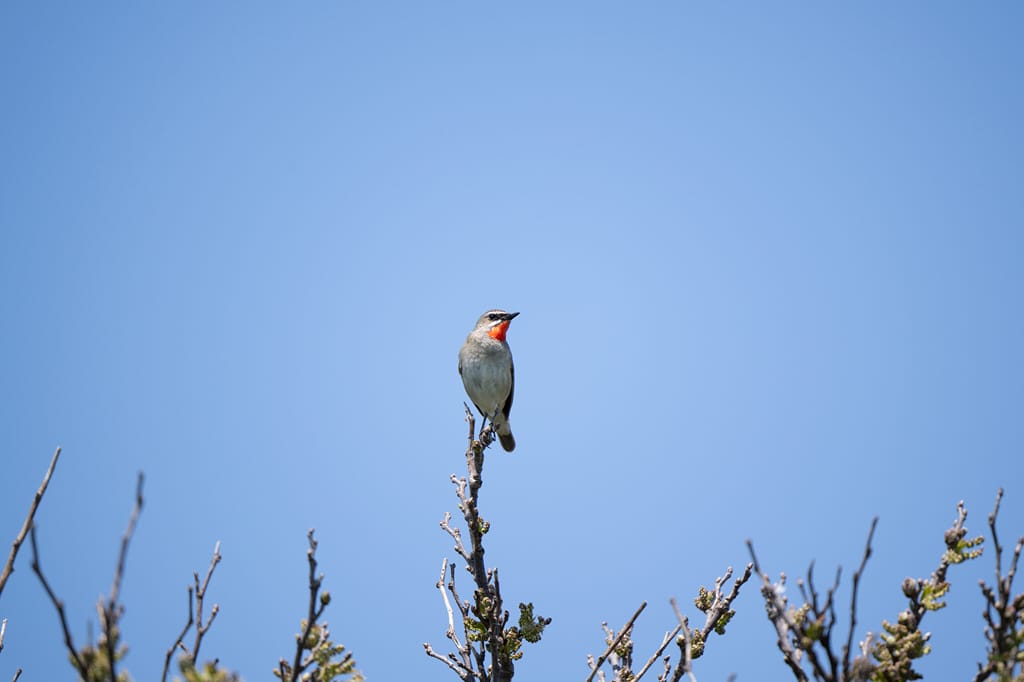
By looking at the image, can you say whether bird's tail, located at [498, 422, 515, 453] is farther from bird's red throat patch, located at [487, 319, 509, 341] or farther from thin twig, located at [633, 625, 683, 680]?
thin twig, located at [633, 625, 683, 680]

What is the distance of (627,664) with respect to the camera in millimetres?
5613

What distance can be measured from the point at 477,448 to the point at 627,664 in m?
2.16

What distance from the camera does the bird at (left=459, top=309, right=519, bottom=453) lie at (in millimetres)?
14203

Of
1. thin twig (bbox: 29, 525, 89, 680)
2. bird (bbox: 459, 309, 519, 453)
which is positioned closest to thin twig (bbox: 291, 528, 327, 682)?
thin twig (bbox: 29, 525, 89, 680)

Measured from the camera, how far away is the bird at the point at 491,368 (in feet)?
46.6

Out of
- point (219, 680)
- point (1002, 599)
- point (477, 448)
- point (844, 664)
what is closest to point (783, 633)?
point (844, 664)

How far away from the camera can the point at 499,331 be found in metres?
14.6

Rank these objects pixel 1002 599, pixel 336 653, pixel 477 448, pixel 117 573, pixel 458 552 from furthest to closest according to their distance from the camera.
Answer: pixel 477 448 < pixel 458 552 < pixel 336 653 < pixel 1002 599 < pixel 117 573

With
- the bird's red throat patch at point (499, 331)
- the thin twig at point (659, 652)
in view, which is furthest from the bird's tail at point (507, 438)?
the thin twig at point (659, 652)

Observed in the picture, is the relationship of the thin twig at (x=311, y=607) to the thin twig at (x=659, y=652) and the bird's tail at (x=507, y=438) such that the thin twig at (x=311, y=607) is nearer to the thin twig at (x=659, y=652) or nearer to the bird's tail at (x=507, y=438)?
the thin twig at (x=659, y=652)

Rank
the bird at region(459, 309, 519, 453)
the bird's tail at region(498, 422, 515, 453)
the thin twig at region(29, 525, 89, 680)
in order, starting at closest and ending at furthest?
the thin twig at region(29, 525, 89, 680) < the bird at region(459, 309, 519, 453) < the bird's tail at region(498, 422, 515, 453)

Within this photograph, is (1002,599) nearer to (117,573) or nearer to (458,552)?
(117,573)

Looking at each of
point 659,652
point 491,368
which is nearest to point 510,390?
point 491,368

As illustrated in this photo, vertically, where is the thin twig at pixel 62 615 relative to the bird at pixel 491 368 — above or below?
below
